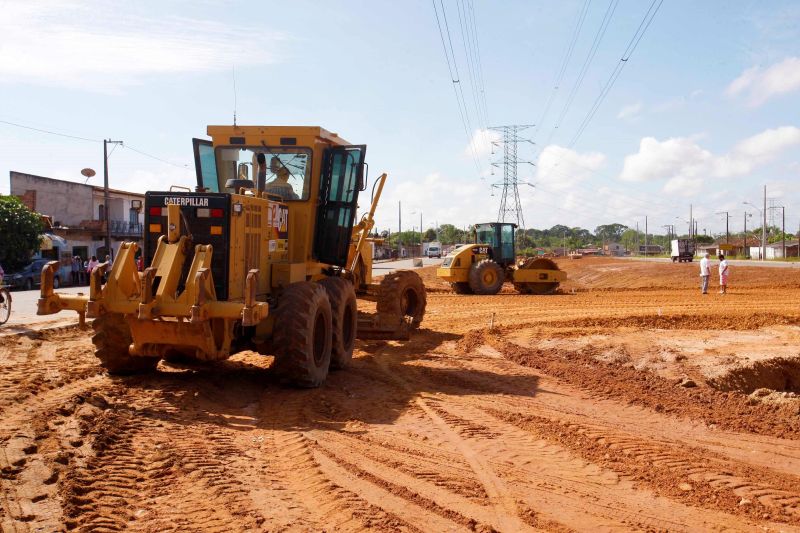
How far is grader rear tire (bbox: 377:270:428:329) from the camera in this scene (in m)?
13.7

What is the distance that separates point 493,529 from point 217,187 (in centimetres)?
744

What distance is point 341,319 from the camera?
10125mm

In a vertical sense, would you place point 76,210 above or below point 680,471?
above

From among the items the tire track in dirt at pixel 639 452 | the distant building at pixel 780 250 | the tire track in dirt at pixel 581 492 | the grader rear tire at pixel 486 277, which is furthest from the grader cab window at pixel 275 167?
the distant building at pixel 780 250

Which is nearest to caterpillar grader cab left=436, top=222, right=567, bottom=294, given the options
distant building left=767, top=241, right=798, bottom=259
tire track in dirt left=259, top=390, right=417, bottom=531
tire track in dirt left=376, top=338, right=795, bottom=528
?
tire track in dirt left=376, top=338, right=795, bottom=528

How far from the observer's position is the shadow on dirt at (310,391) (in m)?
7.45

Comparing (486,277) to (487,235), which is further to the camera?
(487,235)

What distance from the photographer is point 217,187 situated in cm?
1067

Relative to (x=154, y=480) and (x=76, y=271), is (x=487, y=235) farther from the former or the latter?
(x=76, y=271)

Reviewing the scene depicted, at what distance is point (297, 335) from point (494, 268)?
18.5 metres

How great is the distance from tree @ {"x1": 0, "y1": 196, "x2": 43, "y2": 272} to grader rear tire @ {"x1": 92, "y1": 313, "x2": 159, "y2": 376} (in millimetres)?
26639

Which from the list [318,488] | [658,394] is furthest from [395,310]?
[318,488]

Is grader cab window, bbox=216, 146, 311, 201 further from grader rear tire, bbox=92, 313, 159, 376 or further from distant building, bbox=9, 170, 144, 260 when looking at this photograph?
distant building, bbox=9, 170, 144, 260

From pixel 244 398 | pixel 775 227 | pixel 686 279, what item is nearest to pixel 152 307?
pixel 244 398
